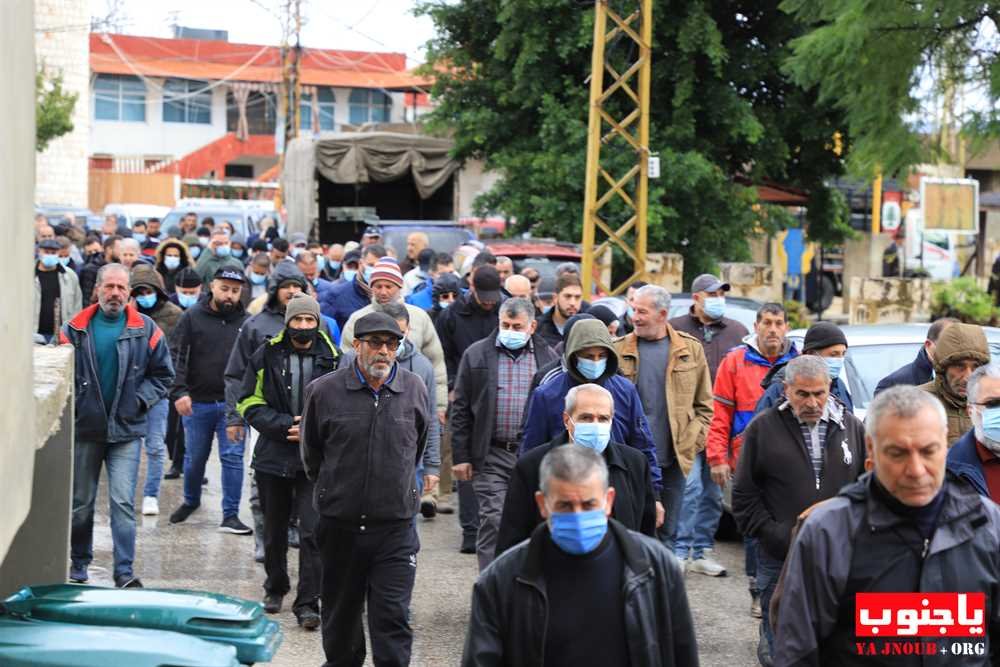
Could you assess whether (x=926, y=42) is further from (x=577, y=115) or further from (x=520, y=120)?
(x=520, y=120)

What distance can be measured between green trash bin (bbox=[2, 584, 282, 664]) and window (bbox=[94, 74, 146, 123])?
6908 centimetres

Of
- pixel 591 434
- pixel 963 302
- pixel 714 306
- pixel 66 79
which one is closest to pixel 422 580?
pixel 714 306

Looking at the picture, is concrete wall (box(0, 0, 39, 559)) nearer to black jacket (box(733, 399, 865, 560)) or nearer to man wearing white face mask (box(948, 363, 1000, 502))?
black jacket (box(733, 399, 865, 560))

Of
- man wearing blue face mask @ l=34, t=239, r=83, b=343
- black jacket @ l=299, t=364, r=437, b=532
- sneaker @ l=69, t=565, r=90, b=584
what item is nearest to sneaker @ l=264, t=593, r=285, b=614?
sneaker @ l=69, t=565, r=90, b=584

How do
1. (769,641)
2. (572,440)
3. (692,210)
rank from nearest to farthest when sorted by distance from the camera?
(572,440) < (769,641) < (692,210)

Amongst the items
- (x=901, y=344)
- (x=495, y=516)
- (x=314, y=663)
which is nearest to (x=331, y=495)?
(x=314, y=663)

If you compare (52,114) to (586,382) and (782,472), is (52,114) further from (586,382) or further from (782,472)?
(782,472)

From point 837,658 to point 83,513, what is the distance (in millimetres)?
5957

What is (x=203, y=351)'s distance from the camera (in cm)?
1139

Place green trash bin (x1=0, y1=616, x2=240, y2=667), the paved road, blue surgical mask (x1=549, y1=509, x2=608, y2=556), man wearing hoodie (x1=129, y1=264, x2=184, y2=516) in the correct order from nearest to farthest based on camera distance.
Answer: green trash bin (x1=0, y1=616, x2=240, y2=667), blue surgical mask (x1=549, y1=509, x2=608, y2=556), the paved road, man wearing hoodie (x1=129, y1=264, x2=184, y2=516)

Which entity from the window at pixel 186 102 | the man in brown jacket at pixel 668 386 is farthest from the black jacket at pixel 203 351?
the window at pixel 186 102

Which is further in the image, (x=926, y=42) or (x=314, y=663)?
(x=926, y=42)

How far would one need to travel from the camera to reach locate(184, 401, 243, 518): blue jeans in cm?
1120

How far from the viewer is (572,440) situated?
6266 millimetres
